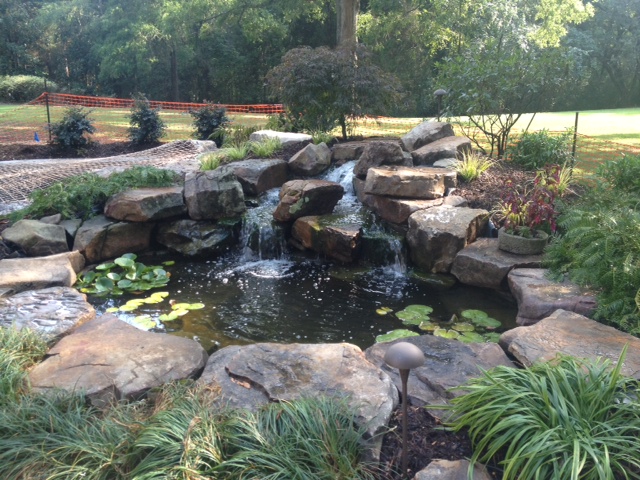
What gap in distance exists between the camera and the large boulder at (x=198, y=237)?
25.1 feet

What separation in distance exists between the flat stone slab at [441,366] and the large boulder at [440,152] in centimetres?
518

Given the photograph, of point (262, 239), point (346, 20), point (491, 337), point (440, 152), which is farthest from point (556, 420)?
point (346, 20)

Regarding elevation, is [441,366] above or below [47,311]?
above

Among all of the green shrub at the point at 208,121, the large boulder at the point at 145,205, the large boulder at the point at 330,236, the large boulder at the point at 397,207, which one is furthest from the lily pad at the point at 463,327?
the green shrub at the point at 208,121

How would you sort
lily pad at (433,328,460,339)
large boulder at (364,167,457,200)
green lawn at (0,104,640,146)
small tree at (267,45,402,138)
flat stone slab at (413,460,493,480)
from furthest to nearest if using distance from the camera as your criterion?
green lawn at (0,104,640,146)
small tree at (267,45,402,138)
large boulder at (364,167,457,200)
lily pad at (433,328,460,339)
flat stone slab at (413,460,493,480)

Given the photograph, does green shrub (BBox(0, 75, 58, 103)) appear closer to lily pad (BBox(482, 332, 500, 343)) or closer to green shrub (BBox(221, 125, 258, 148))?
green shrub (BBox(221, 125, 258, 148))

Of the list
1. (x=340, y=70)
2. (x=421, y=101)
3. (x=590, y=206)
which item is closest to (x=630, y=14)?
(x=421, y=101)

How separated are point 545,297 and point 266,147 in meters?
5.67

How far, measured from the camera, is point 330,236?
23.7ft

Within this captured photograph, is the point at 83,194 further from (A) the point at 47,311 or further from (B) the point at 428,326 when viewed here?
(B) the point at 428,326

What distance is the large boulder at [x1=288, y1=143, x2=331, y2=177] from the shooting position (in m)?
8.97

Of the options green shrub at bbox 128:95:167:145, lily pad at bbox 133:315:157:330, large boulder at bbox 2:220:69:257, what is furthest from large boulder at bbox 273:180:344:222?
green shrub at bbox 128:95:167:145

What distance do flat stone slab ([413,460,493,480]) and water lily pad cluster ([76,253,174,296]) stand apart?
4.64m

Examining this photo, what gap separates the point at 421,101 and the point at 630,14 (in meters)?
13.9
